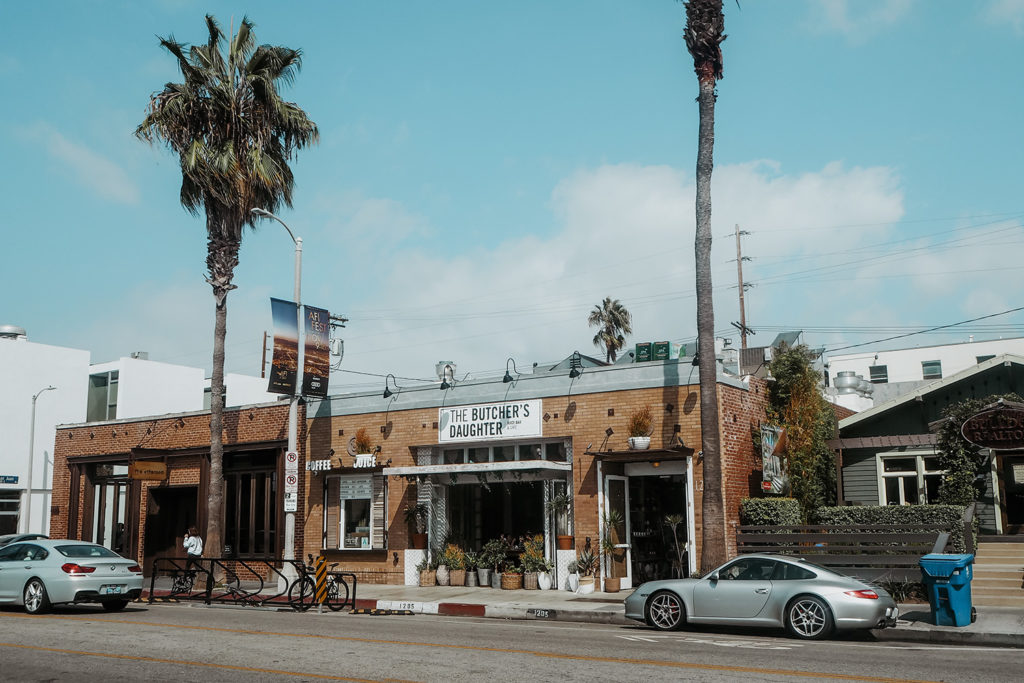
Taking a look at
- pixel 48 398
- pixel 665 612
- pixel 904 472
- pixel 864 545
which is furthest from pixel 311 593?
pixel 48 398

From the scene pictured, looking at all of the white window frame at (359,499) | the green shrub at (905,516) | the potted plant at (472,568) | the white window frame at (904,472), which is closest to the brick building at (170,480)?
the white window frame at (359,499)

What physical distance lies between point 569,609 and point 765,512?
17.4 feet

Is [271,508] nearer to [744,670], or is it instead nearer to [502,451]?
[502,451]

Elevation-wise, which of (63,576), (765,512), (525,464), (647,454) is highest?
(647,454)

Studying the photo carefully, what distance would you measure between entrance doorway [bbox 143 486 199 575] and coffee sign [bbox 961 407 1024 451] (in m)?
21.6

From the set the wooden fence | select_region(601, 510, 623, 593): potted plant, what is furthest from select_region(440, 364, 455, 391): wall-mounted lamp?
the wooden fence

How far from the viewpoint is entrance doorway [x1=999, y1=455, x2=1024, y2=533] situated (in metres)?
23.0

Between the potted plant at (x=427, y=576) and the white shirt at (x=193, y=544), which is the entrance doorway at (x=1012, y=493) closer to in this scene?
the potted plant at (x=427, y=576)

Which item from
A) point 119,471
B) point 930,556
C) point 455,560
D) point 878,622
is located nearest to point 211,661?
point 878,622

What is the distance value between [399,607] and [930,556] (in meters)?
10.4

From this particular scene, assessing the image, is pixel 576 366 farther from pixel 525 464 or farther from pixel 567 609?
pixel 567 609

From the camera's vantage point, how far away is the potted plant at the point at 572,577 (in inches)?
852

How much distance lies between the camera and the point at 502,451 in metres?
24.1

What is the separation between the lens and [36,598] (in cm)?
1730
